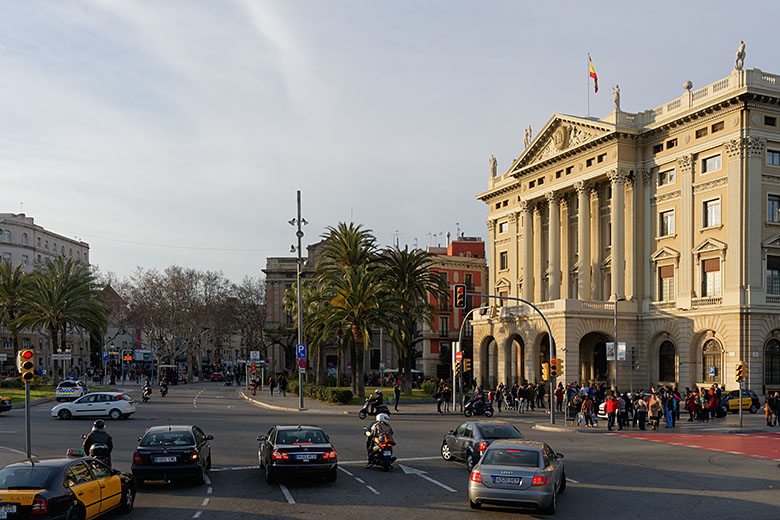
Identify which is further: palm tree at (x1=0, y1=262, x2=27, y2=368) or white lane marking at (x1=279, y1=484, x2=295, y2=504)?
palm tree at (x1=0, y1=262, x2=27, y2=368)

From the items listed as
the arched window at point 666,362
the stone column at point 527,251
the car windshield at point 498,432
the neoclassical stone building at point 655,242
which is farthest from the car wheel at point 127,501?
the stone column at point 527,251

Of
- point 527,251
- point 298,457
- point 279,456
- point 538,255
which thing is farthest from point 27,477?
point 527,251

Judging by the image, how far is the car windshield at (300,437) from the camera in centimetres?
1788

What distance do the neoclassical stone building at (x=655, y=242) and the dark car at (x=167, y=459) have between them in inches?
1547

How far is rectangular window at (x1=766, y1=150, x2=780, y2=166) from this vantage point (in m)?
48.4

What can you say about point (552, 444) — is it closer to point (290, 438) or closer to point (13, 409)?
point (290, 438)

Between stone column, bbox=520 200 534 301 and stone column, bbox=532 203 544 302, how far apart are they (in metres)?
0.52

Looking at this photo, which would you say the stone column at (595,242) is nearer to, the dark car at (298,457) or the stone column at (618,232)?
the stone column at (618,232)

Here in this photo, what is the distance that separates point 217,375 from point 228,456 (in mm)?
84359

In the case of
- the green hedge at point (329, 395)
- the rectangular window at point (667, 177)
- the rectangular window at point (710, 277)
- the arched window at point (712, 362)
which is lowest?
the green hedge at point (329, 395)

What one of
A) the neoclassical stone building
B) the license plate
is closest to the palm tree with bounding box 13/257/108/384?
the neoclassical stone building

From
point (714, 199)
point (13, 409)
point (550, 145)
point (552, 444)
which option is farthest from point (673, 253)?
point (13, 409)

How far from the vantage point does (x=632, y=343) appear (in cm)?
5644

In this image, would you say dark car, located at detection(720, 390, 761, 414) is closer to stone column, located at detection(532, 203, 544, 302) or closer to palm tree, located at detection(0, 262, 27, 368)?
stone column, located at detection(532, 203, 544, 302)
